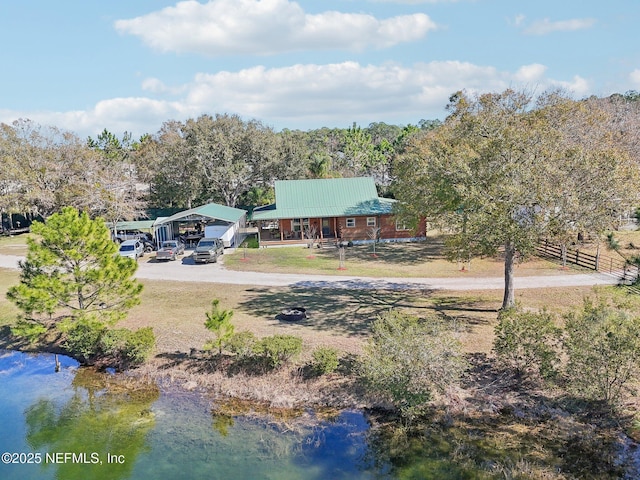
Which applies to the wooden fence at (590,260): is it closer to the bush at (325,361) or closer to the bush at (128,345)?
the bush at (325,361)

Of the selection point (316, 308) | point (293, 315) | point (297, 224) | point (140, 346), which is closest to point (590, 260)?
point (316, 308)

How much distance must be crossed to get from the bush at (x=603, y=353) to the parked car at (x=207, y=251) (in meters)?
23.4

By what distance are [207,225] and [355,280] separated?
17273mm

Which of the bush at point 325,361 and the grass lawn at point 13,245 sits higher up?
the grass lawn at point 13,245

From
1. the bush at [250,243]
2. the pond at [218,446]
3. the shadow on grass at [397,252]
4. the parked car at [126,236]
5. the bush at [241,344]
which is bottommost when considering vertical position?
the pond at [218,446]

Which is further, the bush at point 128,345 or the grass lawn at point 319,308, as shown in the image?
the grass lawn at point 319,308

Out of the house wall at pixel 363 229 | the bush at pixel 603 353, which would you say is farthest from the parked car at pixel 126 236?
the bush at pixel 603 353

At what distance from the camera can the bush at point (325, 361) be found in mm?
15805

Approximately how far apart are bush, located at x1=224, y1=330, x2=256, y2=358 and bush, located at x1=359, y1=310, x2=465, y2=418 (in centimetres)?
460

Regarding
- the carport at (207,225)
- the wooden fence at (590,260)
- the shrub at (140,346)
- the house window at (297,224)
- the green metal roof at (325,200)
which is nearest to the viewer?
the shrub at (140,346)

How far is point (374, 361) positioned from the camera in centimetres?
1398

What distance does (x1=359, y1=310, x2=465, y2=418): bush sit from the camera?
1370 centimetres

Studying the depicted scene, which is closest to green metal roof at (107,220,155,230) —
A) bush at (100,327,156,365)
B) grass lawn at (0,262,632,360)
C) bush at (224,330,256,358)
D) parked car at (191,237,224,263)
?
parked car at (191,237,224,263)

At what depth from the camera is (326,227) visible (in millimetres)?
40562
